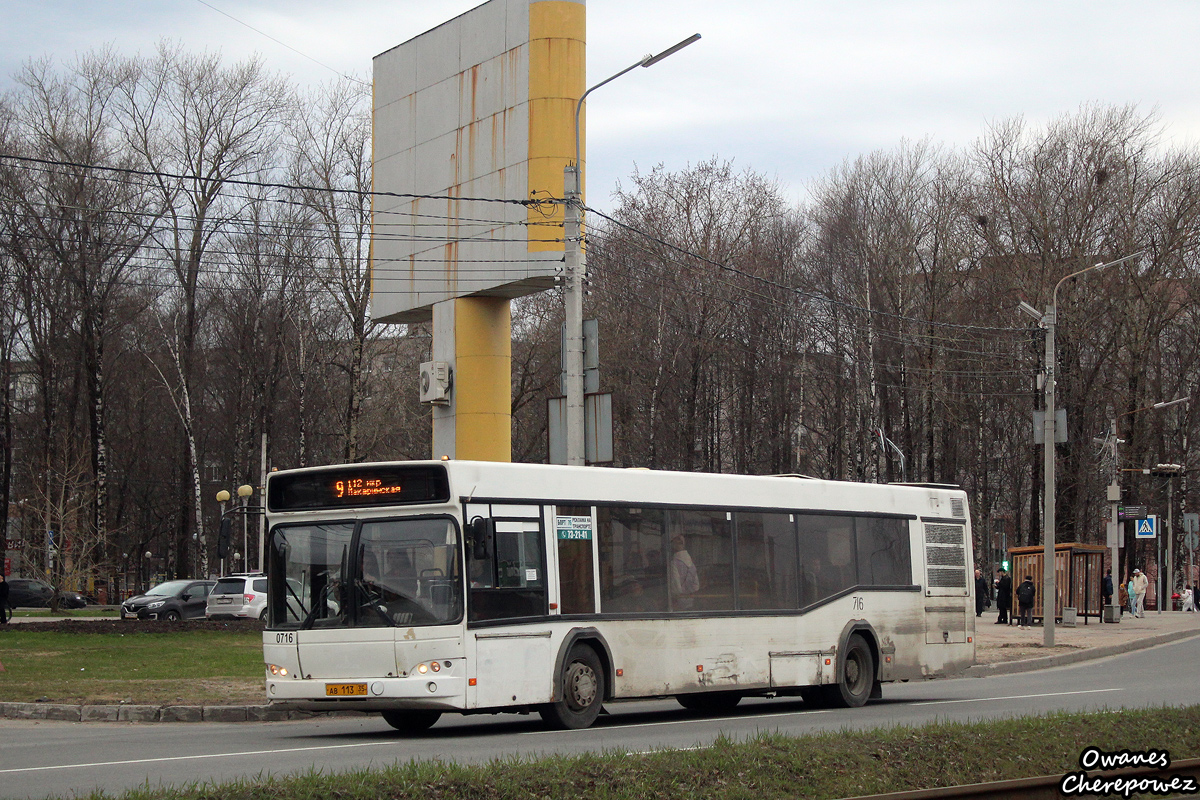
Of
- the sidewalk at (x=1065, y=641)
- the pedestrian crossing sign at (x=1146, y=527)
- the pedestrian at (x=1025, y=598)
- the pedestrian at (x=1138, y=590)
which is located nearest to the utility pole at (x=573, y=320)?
the sidewalk at (x=1065, y=641)

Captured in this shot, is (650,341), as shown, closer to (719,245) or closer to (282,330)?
(719,245)

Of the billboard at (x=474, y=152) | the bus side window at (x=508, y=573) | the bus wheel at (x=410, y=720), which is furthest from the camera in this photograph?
the billboard at (x=474, y=152)

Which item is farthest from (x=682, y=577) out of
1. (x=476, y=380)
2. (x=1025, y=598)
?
(x=1025, y=598)

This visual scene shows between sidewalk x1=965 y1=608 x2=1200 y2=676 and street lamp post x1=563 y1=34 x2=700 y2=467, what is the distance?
8768 mm

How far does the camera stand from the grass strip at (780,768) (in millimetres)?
8086

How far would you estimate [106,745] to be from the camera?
12.8 meters

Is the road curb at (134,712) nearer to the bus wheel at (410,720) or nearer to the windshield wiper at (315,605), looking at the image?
the bus wheel at (410,720)

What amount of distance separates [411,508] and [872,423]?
4659 centimetres

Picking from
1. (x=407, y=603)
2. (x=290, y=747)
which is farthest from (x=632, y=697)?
(x=290, y=747)

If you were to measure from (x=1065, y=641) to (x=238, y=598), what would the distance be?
22.1 m

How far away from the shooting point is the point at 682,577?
592 inches

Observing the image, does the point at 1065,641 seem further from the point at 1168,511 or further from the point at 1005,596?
the point at 1168,511

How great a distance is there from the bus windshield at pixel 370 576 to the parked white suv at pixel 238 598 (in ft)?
83.6

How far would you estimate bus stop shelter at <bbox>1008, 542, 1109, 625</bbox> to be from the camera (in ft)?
127
